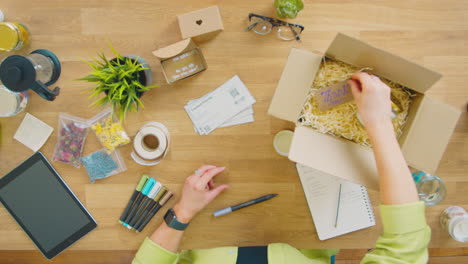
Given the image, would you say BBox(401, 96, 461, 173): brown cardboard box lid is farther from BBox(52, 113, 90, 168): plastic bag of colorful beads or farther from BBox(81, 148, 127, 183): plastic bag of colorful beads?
BBox(52, 113, 90, 168): plastic bag of colorful beads

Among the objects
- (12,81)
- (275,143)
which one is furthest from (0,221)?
(275,143)

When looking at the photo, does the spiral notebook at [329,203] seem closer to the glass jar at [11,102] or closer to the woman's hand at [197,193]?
the woman's hand at [197,193]

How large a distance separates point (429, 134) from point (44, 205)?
1.28 meters

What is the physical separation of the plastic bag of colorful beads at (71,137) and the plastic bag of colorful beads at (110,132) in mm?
52

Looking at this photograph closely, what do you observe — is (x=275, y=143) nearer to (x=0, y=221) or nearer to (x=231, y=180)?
(x=231, y=180)

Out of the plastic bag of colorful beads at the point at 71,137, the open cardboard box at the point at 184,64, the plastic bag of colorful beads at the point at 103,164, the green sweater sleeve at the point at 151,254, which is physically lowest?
the green sweater sleeve at the point at 151,254

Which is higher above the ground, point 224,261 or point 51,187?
point 51,187

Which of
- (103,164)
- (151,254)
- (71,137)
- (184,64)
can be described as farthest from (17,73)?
Answer: (151,254)

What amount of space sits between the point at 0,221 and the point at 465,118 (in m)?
1.74

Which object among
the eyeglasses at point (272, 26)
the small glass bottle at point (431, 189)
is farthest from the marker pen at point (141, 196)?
the small glass bottle at point (431, 189)

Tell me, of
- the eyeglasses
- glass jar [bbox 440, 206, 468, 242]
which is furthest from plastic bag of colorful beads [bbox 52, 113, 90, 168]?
glass jar [bbox 440, 206, 468, 242]

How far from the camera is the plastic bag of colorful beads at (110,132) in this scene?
105cm

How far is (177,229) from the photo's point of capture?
1.05 m

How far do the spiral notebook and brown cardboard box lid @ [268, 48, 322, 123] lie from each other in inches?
12.4
